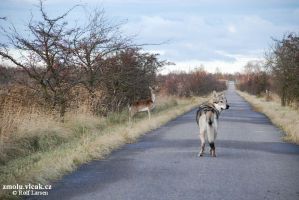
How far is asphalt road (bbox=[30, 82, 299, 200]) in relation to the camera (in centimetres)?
796

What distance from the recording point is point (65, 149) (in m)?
12.8

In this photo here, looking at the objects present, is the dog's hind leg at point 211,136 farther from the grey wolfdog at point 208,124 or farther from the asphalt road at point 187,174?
the asphalt road at point 187,174

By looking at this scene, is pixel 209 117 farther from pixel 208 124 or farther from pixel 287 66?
pixel 287 66

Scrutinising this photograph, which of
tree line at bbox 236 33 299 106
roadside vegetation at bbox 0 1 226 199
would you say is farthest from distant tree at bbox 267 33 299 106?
roadside vegetation at bbox 0 1 226 199

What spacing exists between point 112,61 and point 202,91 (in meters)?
46.1

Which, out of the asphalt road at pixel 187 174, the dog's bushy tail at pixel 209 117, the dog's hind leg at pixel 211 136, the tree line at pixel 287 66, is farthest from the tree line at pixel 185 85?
the dog's hind leg at pixel 211 136

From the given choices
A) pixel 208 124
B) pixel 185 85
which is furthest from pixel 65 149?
pixel 185 85

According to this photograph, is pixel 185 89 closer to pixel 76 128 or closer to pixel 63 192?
pixel 76 128

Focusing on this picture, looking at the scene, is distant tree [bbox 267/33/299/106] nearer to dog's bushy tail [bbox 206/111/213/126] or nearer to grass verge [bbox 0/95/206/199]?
grass verge [bbox 0/95/206/199]

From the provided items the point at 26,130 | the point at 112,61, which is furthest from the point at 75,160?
the point at 112,61

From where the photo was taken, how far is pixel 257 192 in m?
8.05

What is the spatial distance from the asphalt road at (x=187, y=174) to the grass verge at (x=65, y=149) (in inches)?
12.9

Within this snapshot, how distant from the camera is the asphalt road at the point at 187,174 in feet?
26.1

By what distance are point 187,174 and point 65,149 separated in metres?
4.32
